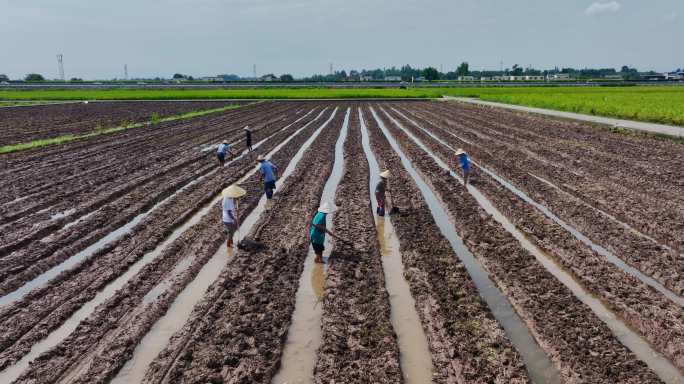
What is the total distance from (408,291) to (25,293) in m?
6.39

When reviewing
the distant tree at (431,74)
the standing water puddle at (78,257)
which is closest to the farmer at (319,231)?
the standing water puddle at (78,257)

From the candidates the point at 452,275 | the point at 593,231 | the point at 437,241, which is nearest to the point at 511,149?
the point at 593,231

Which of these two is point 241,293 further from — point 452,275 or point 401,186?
point 401,186

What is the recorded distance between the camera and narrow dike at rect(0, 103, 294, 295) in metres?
8.64

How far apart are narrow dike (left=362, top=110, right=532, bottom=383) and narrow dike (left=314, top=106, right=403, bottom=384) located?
54 centimetres

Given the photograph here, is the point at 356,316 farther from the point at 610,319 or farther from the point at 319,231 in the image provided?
the point at 610,319

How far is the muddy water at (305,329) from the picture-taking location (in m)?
5.51

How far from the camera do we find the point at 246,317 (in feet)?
21.8

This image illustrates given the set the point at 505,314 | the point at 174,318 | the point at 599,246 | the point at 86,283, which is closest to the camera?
the point at 505,314

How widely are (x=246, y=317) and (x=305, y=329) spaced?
2.94 feet

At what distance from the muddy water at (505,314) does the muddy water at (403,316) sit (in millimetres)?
1160

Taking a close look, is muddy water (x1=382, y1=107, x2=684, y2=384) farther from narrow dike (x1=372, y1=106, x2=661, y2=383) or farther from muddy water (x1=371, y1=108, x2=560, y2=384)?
muddy water (x1=371, y1=108, x2=560, y2=384)

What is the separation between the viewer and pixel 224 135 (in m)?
27.1

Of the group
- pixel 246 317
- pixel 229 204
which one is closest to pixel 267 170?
pixel 229 204
